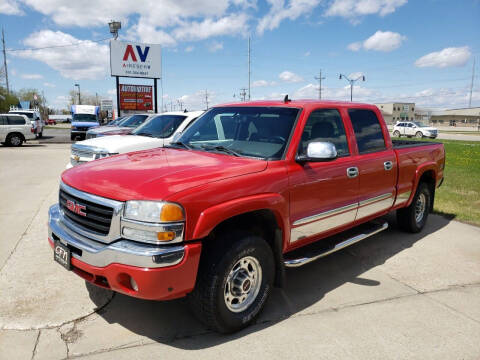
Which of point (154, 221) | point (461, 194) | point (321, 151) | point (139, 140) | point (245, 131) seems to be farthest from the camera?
point (461, 194)

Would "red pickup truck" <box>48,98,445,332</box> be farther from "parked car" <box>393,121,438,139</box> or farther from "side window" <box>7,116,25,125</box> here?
"parked car" <box>393,121,438,139</box>

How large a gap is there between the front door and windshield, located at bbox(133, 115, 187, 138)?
513cm

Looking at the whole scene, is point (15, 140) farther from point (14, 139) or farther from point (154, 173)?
point (154, 173)

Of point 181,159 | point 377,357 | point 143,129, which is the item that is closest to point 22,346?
point 181,159

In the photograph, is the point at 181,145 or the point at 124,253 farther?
the point at 181,145

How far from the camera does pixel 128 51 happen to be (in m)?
24.0

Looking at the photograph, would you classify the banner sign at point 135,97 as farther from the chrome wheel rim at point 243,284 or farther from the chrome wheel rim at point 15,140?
the chrome wheel rim at point 243,284

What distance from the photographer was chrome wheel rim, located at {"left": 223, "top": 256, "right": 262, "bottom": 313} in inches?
122

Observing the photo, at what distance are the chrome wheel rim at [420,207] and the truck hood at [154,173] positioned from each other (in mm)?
3666

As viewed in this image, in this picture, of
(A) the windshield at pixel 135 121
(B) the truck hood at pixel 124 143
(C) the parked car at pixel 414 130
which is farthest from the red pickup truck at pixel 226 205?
(C) the parked car at pixel 414 130

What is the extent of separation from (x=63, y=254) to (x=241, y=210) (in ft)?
4.82

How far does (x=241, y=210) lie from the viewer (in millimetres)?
2977

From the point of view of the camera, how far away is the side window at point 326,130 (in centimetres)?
379

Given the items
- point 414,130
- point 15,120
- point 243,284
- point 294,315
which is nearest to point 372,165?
point 294,315
